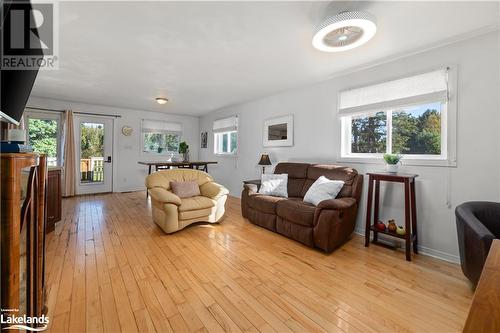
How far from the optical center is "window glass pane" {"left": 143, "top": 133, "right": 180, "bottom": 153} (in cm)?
651

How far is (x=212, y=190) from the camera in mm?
3586

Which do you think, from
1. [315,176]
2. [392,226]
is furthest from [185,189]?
[392,226]

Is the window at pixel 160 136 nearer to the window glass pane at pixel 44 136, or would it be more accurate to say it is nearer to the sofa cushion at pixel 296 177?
the window glass pane at pixel 44 136

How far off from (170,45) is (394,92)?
2.77 m

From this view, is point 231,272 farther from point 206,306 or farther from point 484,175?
point 484,175

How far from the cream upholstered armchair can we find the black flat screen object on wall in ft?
6.00

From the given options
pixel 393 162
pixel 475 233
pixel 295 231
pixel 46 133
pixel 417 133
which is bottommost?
pixel 295 231

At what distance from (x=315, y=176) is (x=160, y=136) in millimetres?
5118

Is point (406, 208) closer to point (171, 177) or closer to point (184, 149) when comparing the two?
point (171, 177)

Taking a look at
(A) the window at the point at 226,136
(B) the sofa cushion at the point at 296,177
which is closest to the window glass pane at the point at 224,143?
(A) the window at the point at 226,136

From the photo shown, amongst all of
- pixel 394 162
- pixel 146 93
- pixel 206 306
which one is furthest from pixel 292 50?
pixel 146 93

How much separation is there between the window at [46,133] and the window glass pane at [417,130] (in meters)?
6.65

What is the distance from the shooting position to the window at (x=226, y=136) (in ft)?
18.7

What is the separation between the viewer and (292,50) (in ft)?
8.52
